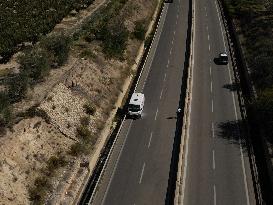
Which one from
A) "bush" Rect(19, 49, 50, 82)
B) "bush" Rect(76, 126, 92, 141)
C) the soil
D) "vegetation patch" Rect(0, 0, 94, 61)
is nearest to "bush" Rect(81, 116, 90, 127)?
the soil

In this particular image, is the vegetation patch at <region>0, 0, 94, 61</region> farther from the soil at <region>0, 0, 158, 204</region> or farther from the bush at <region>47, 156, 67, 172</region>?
the bush at <region>47, 156, 67, 172</region>

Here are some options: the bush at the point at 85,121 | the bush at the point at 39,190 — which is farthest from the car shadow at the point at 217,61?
the bush at the point at 39,190

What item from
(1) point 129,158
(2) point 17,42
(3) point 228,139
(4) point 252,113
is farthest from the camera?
(2) point 17,42

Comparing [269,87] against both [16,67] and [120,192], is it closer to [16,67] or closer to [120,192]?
[120,192]

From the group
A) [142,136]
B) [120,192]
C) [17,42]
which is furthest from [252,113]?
[17,42]

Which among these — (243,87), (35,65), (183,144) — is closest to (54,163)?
(183,144)

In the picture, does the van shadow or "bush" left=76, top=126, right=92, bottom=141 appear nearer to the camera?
"bush" left=76, top=126, right=92, bottom=141

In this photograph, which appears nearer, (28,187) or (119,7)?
(28,187)
